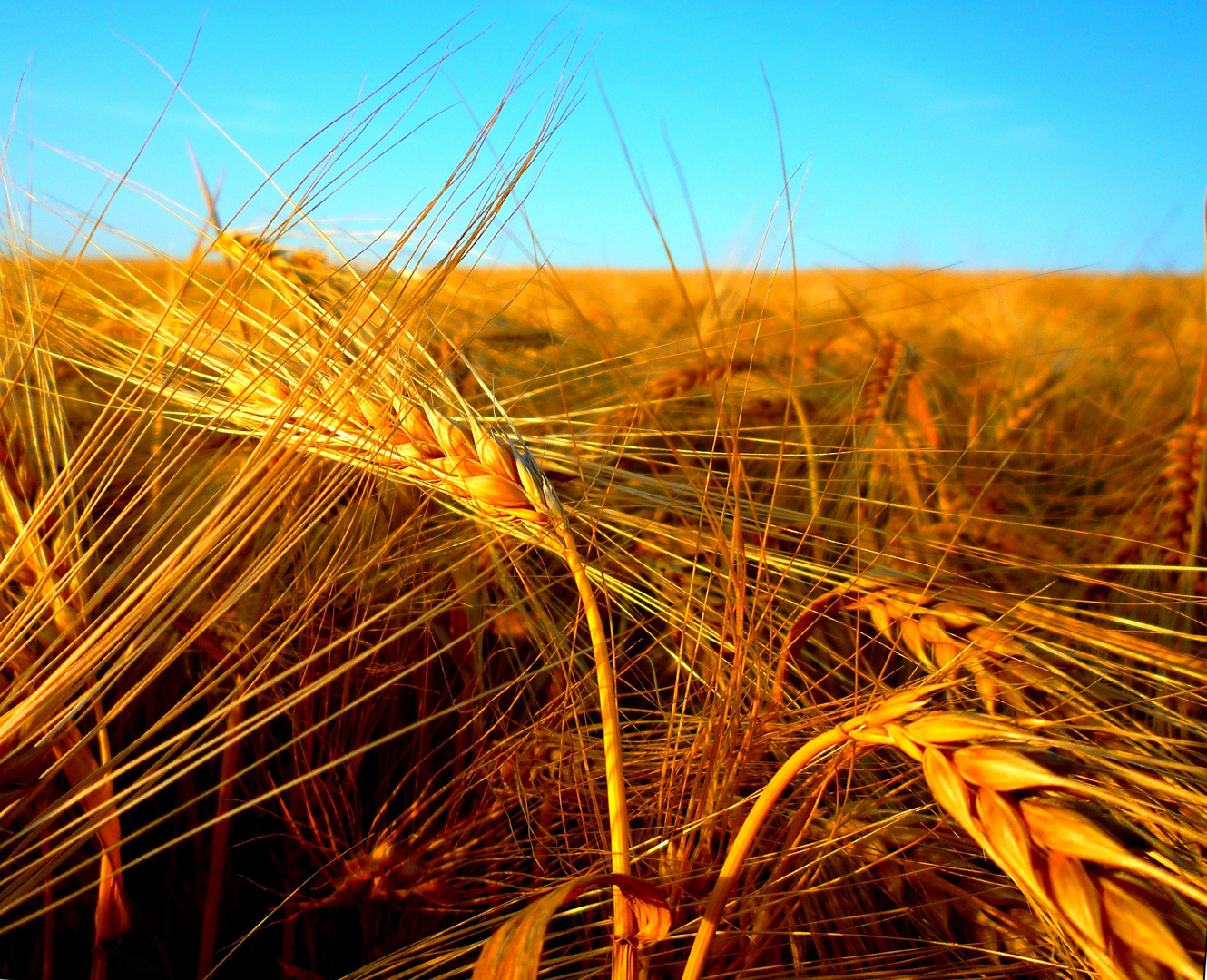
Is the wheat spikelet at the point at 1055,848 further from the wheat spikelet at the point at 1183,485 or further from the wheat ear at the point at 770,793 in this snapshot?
the wheat spikelet at the point at 1183,485

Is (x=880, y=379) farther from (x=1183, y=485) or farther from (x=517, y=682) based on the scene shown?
(x=517, y=682)

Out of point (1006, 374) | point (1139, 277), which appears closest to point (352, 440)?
point (1006, 374)

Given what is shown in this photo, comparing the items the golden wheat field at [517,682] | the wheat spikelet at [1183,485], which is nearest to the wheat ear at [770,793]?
the golden wheat field at [517,682]

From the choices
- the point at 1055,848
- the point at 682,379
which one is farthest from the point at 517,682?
the point at 682,379

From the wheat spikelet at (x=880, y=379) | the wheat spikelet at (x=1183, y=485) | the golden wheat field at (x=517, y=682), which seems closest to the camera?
the golden wheat field at (x=517, y=682)

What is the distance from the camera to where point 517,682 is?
0.68 metres

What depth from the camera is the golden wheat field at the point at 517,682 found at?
40 centimetres

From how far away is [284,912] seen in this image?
2.42 ft

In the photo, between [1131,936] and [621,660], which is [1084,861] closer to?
[1131,936]

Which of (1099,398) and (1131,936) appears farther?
(1099,398)

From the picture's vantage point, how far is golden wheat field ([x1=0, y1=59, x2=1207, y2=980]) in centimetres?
40

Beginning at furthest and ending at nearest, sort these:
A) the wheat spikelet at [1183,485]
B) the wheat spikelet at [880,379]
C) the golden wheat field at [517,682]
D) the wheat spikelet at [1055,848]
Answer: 1. the wheat spikelet at [880,379]
2. the wheat spikelet at [1183,485]
3. the golden wheat field at [517,682]
4. the wheat spikelet at [1055,848]

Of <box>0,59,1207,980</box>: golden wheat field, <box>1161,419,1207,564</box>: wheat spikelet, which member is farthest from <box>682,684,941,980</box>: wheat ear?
<box>1161,419,1207,564</box>: wheat spikelet

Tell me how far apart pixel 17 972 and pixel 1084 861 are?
34.9 inches
